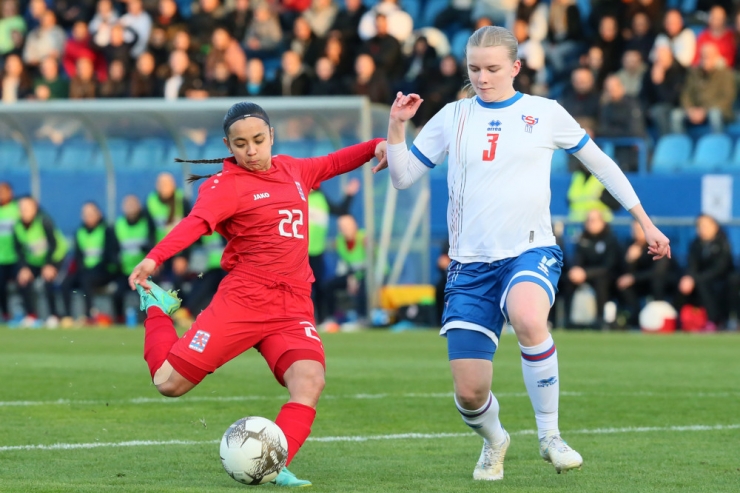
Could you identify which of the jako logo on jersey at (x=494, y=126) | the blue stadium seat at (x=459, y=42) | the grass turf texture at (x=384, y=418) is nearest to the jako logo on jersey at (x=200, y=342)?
the grass turf texture at (x=384, y=418)

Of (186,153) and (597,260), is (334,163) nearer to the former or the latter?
(597,260)

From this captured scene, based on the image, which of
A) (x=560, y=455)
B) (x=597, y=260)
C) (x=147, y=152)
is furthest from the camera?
(x=147, y=152)

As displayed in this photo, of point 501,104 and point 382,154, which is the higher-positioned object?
point 501,104

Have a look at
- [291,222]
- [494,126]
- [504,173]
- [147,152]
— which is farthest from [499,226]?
[147,152]

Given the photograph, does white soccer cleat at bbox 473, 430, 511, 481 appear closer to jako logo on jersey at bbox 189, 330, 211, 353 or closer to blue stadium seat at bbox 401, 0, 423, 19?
jako logo on jersey at bbox 189, 330, 211, 353

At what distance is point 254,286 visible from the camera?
6043 mm

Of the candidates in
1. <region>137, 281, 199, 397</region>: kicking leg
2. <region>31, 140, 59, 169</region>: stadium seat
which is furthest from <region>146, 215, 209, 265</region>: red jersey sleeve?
<region>31, 140, 59, 169</region>: stadium seat

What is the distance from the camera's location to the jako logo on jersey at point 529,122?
6.14 meters

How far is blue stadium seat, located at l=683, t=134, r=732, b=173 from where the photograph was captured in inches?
695

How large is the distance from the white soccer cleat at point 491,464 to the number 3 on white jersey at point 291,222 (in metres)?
1.31

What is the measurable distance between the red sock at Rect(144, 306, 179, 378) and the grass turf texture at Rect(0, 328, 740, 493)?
0.51 meters

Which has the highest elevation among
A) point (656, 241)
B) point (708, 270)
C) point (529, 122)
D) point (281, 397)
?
point (529, 122)

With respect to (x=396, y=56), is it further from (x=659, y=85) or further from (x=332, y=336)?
(x=332, y=336)

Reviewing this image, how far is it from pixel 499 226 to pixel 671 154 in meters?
12.3
